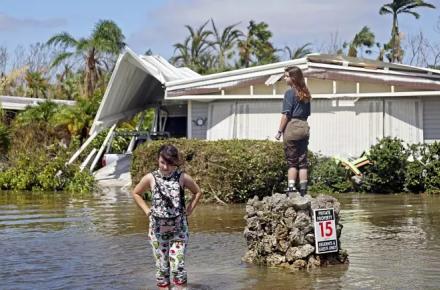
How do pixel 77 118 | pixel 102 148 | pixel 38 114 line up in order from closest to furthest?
pixel 102 148, pixel 77 118, pixel 38 114

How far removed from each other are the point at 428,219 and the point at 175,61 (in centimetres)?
4925

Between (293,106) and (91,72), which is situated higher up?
(91,72)

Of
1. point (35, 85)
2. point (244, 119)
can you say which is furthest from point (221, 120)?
point (35, 85)

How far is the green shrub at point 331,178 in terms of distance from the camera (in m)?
Result: 19.6

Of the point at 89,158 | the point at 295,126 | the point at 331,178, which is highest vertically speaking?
the point at 295,126

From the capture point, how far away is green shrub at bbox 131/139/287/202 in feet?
51.8

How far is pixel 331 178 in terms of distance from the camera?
1972 centimetres

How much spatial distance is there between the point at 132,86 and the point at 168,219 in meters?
17.8

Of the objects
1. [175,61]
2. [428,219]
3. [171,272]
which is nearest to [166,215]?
[171,272]

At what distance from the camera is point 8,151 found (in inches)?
1063

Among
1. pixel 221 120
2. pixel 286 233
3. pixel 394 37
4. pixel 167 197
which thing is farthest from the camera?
pixel 394 37

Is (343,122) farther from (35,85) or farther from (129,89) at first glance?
(35,85)

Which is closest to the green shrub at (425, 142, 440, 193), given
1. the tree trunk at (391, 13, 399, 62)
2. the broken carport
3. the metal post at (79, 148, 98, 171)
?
the broken carport

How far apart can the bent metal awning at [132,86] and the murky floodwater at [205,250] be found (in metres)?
7.34
